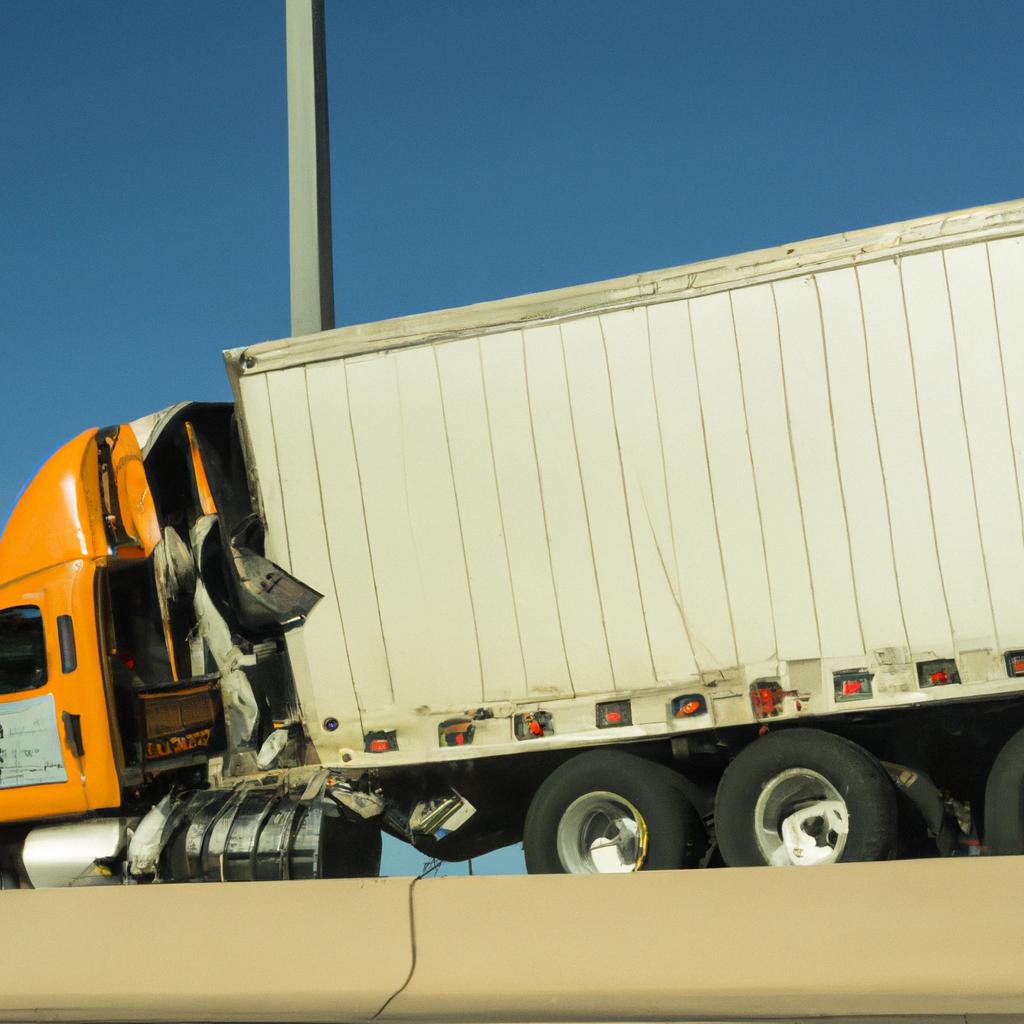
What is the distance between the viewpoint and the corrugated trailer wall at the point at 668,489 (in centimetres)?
741

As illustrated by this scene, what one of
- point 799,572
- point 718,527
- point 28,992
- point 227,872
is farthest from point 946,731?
point 28,992

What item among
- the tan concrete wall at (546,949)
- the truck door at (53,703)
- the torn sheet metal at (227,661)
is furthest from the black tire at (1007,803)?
the truck door at (53,703)

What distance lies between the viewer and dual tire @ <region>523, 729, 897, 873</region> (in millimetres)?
7562

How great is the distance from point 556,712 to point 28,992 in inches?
137

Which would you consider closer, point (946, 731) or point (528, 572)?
point (946, 731)

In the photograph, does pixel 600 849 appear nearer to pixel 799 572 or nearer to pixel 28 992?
pixel 799 572

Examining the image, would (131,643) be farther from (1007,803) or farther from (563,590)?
(1007,803)

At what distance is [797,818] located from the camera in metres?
7.85

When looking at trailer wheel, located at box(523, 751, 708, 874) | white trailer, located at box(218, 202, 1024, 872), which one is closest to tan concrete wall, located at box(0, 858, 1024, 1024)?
trailer wheel, located at box(523, 751, 708, 874)

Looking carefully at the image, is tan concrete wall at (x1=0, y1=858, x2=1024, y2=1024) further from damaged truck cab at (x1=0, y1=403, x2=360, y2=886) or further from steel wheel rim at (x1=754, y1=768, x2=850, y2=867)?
damaged truck cab at (x1=0, y1=403, x2=360, y2=886)

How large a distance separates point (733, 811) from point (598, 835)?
993mm

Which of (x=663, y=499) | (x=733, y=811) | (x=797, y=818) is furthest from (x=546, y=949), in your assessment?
(x=663, y=499)

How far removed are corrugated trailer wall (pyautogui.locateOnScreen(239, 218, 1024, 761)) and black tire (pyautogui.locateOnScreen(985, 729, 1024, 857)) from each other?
0.49 m

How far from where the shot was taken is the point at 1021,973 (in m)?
5.89
